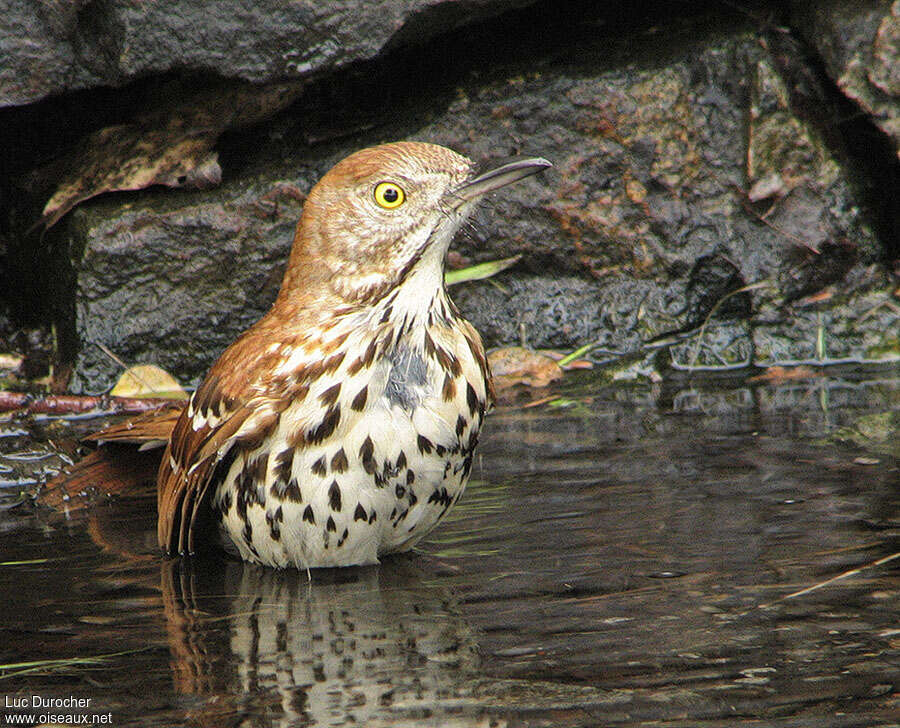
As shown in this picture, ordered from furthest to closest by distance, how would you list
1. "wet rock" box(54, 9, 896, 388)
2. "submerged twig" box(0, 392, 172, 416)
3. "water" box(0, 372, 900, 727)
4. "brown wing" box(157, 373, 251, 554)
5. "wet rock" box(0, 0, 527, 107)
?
"wet rock" box(54, 9, 896, 388), "submerged twig" box(0, 392, 172, 416), "wet rock" box(0, 0, 527, 107), "brown wing" box(157, 373, 251, 554), "water" box(0, 372, 900, 727)

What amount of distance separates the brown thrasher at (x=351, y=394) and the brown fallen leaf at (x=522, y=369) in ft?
7.21

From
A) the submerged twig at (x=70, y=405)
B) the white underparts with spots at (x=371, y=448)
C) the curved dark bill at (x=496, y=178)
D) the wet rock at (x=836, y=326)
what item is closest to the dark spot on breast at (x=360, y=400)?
the white underparts with spots at (x=371, y=448)

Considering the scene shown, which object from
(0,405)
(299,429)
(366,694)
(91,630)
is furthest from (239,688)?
(0,405)

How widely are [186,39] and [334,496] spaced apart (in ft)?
9.09

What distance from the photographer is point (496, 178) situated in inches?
159

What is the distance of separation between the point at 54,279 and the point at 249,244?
1013 millimetres

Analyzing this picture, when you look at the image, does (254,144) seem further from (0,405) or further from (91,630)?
(91,630)

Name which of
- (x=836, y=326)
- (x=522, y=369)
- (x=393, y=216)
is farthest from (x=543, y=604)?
(x=836, y=326)

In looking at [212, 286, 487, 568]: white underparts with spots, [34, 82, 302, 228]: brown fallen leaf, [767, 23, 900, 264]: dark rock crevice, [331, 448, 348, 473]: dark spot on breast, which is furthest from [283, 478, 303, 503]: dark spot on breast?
[767, 23, 900, 264]: dark rock crevice

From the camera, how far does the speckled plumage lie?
3.69m

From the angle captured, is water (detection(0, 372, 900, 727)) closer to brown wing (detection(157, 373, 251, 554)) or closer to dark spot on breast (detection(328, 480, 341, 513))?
brown wing (detection(157, 373, 251, 554))

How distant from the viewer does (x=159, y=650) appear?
3236 mm

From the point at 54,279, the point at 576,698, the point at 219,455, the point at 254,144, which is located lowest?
the point at 576,698

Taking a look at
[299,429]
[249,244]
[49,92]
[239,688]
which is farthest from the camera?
[249,244]
